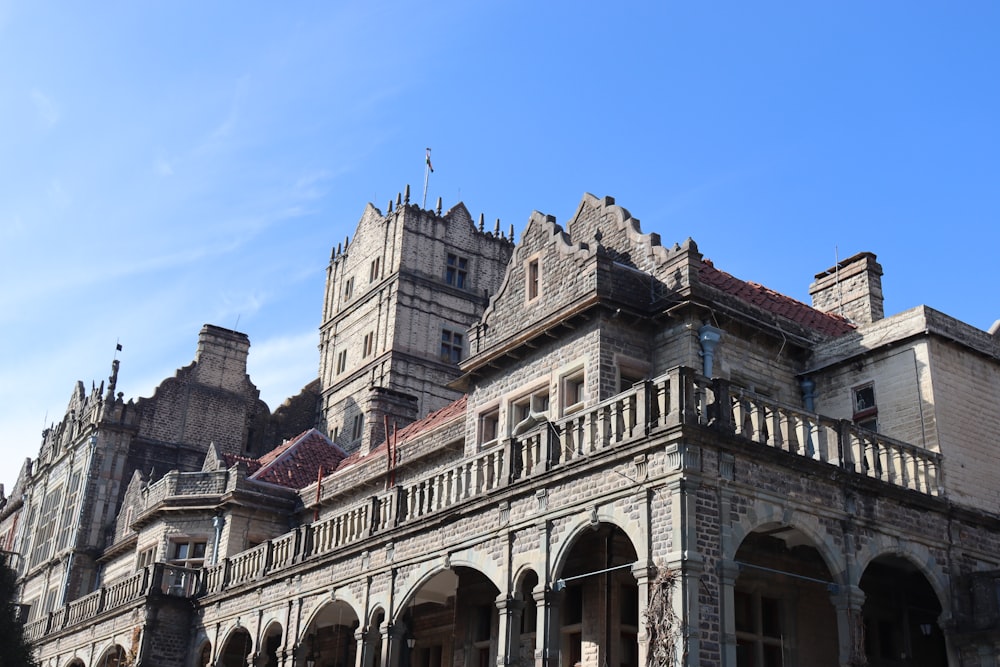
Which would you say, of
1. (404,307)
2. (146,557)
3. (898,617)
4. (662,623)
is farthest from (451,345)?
(662,623)

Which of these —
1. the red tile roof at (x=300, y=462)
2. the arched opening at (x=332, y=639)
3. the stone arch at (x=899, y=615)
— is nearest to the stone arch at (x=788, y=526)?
the stone arch at (x=899, y=615)

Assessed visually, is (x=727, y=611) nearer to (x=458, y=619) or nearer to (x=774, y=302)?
(x=458, y=619)

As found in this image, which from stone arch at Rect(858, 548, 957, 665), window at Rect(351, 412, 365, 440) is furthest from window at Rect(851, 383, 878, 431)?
window at Rect(351, 412, 365, 440)

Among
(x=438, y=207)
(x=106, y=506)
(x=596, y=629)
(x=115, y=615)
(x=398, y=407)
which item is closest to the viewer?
(x=596, y=629)

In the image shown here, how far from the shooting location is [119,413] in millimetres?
46719

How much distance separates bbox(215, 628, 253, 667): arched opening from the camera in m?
30.4

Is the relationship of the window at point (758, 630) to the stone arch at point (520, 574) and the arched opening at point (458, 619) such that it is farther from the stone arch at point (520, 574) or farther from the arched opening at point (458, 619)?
the arched opening at point (458, 619)

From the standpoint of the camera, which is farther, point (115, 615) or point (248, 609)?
point (115, 615)

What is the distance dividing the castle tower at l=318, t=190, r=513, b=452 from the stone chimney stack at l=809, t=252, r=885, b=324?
29545 mm

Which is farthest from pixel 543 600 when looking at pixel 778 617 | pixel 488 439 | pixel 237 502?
pixel 237 502

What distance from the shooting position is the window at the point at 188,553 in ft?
114

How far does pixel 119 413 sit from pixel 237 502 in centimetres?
1537

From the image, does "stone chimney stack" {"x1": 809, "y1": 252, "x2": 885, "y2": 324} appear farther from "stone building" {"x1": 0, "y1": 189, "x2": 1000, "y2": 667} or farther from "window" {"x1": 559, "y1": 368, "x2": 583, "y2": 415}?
"window" {"x1": 559, "y1": 368, "x2": 583, "y2": 415}

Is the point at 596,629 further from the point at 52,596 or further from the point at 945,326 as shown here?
the point at 52,596
